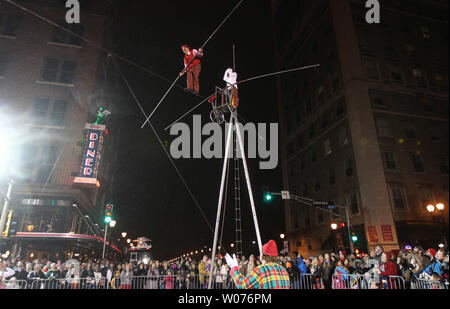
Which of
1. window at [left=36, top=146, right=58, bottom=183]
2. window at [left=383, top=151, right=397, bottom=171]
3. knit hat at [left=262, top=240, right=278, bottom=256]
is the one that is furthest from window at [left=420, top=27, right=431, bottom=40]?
window at [left=36, top=146, right=58, bottom=183]

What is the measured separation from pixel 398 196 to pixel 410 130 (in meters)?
8.55

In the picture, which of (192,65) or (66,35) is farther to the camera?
(66,35)

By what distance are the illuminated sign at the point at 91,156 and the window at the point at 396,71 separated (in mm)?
33688

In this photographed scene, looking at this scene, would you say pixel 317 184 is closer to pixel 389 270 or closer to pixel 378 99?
pixel 378 99

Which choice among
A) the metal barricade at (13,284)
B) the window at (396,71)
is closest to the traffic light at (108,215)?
the metal barricade at (13,284)

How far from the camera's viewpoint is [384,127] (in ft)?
108

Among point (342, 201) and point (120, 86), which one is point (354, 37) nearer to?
point (342, 201)

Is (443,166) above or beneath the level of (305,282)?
above

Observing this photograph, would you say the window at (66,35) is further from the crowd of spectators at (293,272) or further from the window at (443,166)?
the window at (443,166)

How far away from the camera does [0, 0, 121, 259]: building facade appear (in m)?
26.3

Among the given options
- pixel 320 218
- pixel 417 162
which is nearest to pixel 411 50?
pixel 417 162

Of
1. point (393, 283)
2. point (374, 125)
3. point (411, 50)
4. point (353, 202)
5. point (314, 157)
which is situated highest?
point (411, 50)

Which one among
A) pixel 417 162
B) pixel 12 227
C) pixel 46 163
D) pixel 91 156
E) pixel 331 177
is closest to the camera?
pixel 12 227

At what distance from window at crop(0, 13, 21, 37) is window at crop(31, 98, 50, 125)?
7798 millimetres
